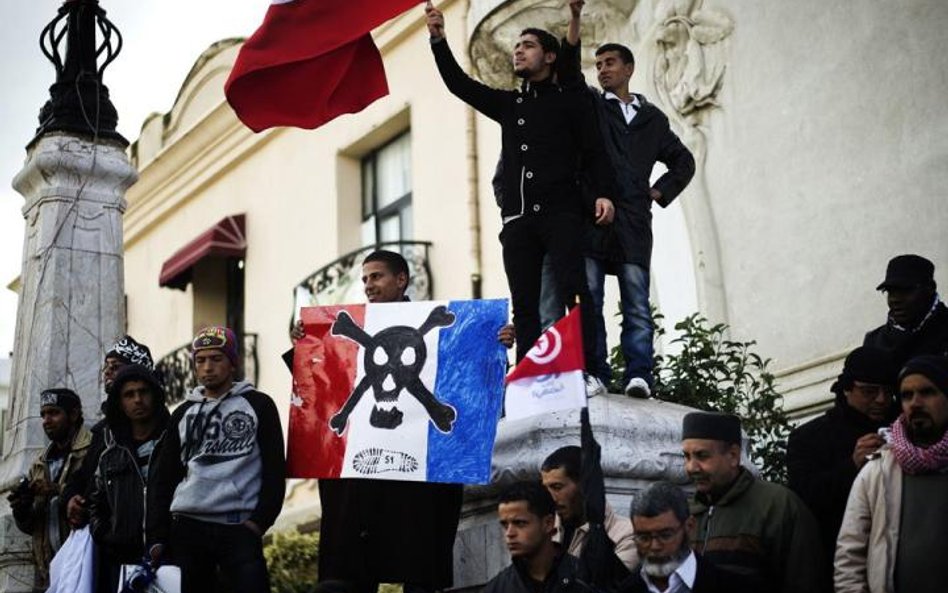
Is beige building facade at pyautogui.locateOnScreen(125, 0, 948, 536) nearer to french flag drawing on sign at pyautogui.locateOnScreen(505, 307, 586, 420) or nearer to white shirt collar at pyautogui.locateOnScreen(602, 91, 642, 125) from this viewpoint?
white shirt collar at pyautogui.locateOnScreen(602, 91, 642, 125)

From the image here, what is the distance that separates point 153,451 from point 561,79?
2.45 meters

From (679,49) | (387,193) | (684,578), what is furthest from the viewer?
(387,193)

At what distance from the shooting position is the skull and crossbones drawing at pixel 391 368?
727 cm

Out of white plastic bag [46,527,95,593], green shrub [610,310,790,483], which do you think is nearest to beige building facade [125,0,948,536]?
green shrub [610,310,790,483]

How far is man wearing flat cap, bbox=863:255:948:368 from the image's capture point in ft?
22.0

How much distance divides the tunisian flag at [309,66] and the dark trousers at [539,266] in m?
2.06

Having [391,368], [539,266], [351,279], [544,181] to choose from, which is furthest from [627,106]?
[351,279]

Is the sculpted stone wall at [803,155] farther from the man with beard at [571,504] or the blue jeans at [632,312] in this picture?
the man with beard at [571,504]

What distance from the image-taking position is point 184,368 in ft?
72.0

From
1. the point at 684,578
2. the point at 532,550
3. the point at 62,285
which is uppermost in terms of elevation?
the point at 62,285

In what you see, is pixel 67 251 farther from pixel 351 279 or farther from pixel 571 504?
pixel 351 279

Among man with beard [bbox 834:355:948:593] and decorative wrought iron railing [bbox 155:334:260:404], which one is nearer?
man with beard [bbox 834:355:948:593]

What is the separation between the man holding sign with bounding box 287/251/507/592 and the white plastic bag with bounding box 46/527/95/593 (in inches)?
40.3

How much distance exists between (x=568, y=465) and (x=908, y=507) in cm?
123
